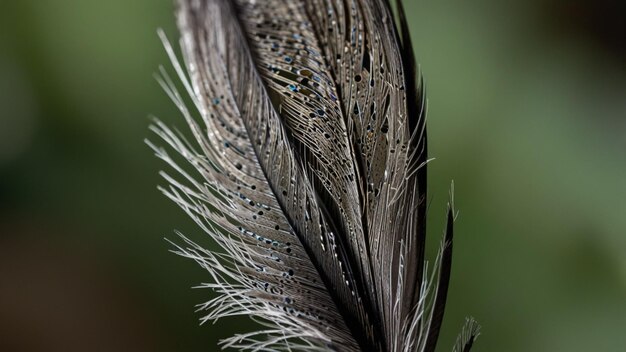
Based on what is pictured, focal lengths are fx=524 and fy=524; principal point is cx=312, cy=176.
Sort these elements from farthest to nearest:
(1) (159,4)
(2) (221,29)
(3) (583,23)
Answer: (1) (159,4) → (3) (583,23) → (2) (221,29)

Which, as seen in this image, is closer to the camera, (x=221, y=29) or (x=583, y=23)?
(x=221, y=29)

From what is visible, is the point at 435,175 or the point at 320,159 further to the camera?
the point at 435,175

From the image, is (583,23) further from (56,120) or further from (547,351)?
(56,120)

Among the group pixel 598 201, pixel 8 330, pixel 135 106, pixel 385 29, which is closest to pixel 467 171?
pixel 598 201

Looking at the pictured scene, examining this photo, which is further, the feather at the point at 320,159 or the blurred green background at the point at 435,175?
the blurred green background at the point at 435,175
